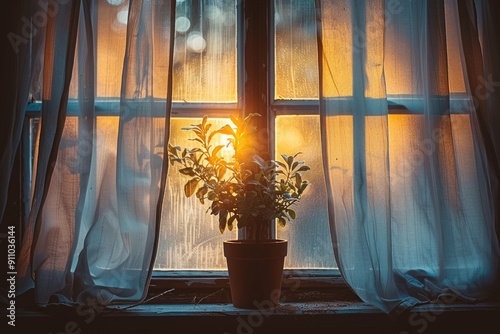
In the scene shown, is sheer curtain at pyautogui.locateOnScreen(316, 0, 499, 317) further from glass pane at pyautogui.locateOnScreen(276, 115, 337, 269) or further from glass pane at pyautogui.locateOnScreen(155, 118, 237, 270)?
glass pane at pyautogui.locateOnScreen(155, 118, 237, 270)

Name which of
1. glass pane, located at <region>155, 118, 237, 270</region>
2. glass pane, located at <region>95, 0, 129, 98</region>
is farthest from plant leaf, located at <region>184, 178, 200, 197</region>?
glass pane, located at <region>95, 0, 129, 98</region>

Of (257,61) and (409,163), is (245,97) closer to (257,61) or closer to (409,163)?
(257,61)

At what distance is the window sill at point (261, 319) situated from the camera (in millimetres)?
1751

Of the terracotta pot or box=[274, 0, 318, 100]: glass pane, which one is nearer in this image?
the terracotta pot

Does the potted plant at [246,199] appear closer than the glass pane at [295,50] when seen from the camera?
Yes

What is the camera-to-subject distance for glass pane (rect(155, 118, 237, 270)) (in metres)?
2.03

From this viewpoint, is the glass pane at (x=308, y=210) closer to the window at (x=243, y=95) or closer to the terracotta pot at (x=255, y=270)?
the window at (x=243, y=95)

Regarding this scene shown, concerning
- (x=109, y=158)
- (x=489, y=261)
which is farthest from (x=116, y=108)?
(x=489, y=261)

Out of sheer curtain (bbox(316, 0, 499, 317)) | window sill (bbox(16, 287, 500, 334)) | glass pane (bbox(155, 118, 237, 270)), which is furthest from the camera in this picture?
glass pane (bbox(155, 118, 237, 270))

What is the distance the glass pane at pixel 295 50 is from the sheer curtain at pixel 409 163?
0.14 m

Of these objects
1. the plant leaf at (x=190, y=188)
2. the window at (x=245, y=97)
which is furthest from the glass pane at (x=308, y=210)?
the plant leaf at (x=190, y=188)

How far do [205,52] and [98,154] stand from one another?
0.55 metres

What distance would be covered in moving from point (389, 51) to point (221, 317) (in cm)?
110

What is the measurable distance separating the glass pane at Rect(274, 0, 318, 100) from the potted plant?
266mm
